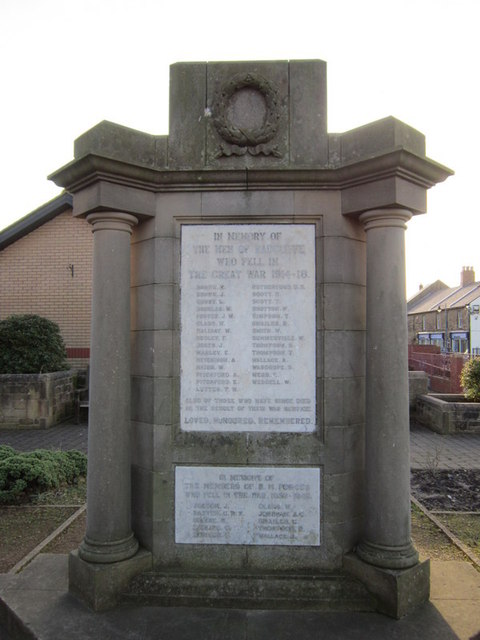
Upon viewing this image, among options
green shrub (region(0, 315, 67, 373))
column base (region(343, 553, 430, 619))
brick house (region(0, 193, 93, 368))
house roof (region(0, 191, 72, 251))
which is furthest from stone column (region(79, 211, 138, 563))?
house roof (region(0, 191, 72, 251))

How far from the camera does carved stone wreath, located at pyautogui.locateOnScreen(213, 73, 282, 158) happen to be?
12.3ft

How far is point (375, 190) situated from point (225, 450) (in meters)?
2.27

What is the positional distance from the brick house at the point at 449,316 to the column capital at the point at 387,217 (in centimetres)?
4063

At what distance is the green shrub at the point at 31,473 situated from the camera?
659 centimetres

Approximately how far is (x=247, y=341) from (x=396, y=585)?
2.00 metres

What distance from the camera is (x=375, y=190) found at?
3.65 meters

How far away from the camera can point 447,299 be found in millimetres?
56781

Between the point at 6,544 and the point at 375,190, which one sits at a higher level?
the point at 375,190

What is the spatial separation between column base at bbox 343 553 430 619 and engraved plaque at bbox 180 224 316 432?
108cm

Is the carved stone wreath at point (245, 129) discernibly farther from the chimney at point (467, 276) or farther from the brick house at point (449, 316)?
the chimney at point (467, 276)

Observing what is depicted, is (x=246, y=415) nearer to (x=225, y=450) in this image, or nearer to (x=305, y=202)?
(x=225, y=450)

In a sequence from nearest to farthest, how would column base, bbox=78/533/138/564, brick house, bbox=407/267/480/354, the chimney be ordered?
column base, bbox=78/533/138/564 → brick house, bbox=407/267/480/354 → the chimney

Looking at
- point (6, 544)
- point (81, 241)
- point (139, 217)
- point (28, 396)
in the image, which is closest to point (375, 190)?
point (139, 217)

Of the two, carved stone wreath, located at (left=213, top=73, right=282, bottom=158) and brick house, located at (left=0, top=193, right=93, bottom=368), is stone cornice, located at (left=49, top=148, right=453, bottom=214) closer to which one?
carved stone wreath, located at (left=213, top=73, right=282, bottom=158)
